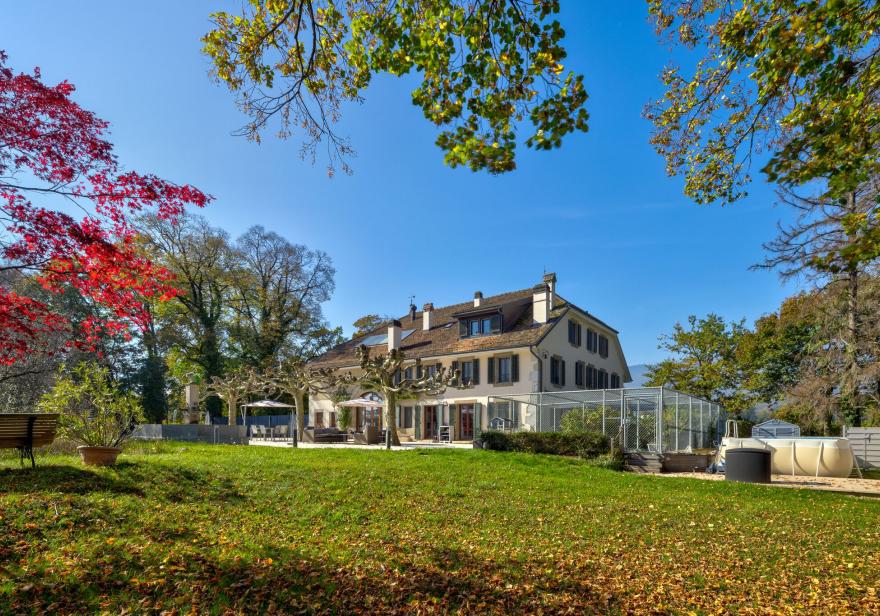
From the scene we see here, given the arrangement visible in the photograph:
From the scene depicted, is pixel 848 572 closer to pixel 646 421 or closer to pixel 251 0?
pixel 251 0

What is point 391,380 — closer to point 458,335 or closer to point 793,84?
point 458,335

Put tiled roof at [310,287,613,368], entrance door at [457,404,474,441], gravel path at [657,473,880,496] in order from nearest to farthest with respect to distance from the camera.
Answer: gravel path at [657,473,880,496], tiled roof at [310,287,613,368], entrance door at [457,404,474,441]

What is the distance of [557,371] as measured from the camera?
1073 inches

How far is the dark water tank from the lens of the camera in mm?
13375

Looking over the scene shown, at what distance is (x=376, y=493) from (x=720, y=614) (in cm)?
549

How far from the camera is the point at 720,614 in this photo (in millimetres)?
4230

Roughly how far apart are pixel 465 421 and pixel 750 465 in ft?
53.0

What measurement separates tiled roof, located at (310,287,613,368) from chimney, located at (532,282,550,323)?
0.33 m

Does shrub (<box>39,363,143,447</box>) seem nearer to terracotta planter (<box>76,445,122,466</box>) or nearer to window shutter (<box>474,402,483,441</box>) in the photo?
terracotta planter (<box>76,445,122,466</box>)

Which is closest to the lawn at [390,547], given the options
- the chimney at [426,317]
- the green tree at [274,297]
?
the chimney at [426,317]

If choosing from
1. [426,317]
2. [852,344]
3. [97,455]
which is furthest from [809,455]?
[426,317]

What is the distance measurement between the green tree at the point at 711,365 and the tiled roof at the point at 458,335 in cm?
1119

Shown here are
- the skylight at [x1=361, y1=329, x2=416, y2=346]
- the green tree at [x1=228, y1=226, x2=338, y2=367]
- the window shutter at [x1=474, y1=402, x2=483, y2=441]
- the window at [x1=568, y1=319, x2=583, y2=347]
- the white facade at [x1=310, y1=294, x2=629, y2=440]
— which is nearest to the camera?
the white facade at [x1=310, y1=294, x2=629, y2=440]

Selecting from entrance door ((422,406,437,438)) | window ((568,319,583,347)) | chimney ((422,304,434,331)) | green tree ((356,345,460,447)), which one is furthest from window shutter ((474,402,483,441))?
chimney ((422,304,434,331))
